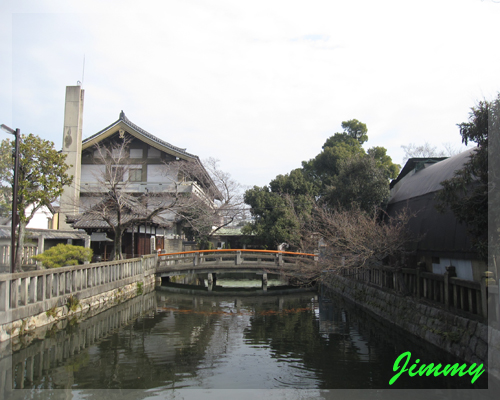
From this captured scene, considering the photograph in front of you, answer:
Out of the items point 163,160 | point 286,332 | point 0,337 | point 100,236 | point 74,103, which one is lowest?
point 286,332

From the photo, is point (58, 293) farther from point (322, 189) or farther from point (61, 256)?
point (322, 189)

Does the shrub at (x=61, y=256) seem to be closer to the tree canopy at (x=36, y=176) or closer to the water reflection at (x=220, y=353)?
the tree canopy at (x=36, y=176)

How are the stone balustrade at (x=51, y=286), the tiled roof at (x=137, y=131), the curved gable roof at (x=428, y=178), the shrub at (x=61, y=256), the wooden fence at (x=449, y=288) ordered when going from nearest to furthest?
the wooden fence at (x=449, y=288) < the stone balustrade at (x=51, y=286) < the shrub at (x=61, y=256) < the curved gable roof at (x=428, y=178) < the tiled roof at (x=137, y=131)

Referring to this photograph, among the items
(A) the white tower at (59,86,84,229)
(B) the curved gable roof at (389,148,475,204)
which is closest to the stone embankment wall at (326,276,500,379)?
(B) the curved gable roof at (389,148,475,204)

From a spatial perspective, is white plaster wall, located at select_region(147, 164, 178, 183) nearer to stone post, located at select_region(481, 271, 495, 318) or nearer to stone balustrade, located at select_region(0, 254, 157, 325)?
stone balustrade, located at select_region(0, 254, 157, 325)

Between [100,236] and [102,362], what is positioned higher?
[100,236]

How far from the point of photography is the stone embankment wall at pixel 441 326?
723 cm

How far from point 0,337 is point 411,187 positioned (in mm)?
15969

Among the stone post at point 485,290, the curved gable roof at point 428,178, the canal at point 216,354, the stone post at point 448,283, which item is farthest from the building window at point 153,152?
the stone post at point 485,290

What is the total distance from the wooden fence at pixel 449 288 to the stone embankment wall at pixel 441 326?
0.77ft

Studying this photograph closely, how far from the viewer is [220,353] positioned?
393 inches

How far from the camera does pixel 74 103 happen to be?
28359mm

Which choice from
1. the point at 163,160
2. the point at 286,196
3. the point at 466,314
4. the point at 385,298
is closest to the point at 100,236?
the point at 163,160

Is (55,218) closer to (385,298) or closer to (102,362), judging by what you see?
(102,362)
